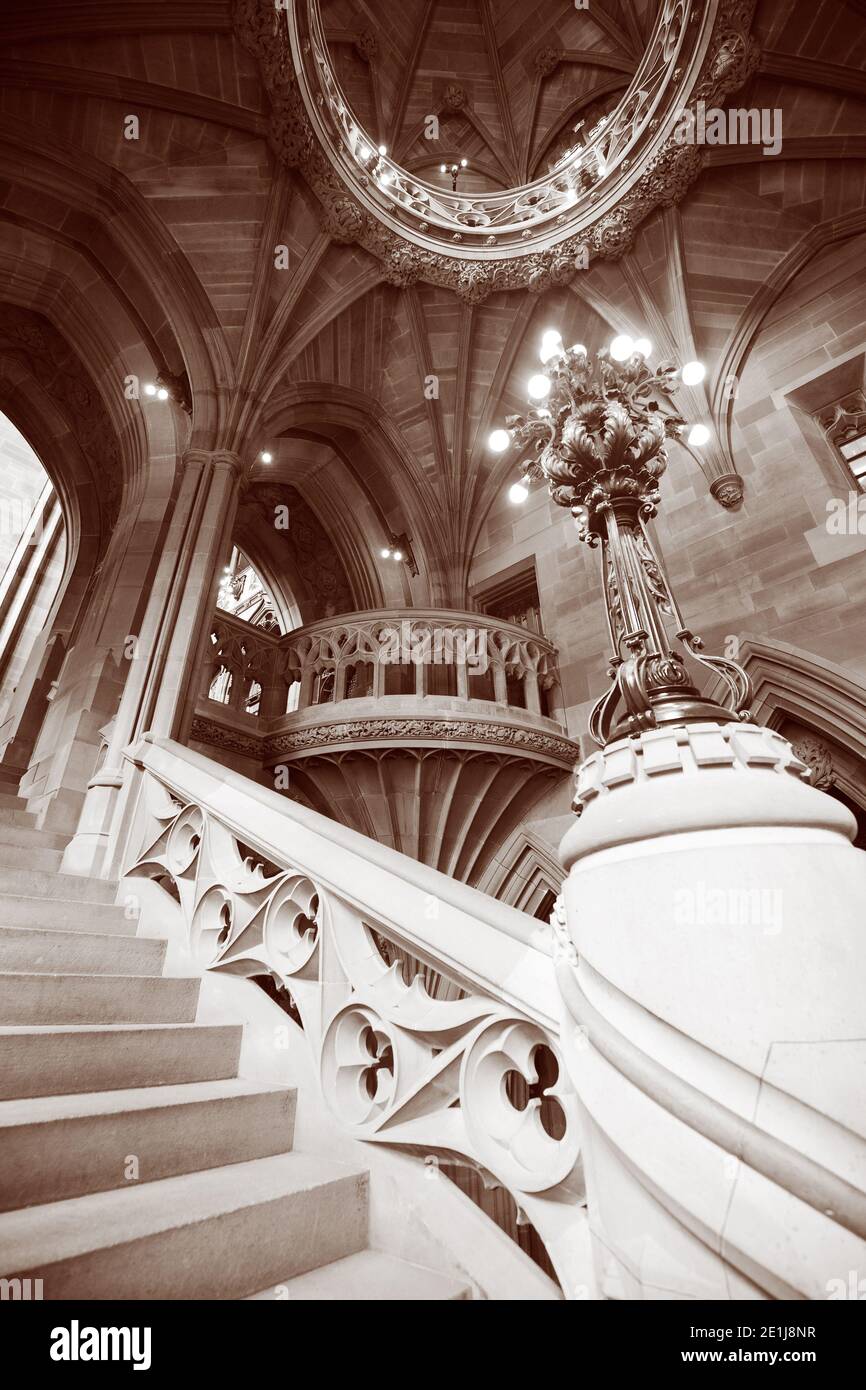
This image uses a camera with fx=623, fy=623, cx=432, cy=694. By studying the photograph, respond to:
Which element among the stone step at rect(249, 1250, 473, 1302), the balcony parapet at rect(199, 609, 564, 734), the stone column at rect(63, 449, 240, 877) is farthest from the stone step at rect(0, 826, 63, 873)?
the stone step at rect(249, 1250, 473, 1302)

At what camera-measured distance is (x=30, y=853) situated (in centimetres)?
329

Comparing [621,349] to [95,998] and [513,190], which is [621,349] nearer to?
[95,998]

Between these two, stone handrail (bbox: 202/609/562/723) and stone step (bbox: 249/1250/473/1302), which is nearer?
stone step (bbox: 249/1250/473/1302)

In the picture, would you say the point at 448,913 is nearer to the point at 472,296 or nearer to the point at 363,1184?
the point at 363,1184

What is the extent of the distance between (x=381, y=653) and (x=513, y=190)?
6093mm

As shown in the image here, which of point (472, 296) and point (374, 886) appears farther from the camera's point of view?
point (472, 296)

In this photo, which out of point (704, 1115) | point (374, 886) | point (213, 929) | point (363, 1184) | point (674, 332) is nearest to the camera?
point (704, 1115)

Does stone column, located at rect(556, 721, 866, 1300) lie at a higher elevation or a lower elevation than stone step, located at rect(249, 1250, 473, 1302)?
higher

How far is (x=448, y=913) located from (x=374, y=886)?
277 millimetres

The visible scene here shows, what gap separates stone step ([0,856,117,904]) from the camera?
2574 mm

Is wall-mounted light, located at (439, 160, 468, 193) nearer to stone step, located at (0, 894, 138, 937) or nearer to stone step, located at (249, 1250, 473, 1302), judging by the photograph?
stone step, located at (0, 894, 138, 937)

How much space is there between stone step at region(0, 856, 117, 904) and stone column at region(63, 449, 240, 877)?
213 millimetres

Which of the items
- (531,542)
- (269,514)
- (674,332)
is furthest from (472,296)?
(269,514)
